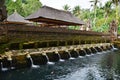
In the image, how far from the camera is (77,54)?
3653cm

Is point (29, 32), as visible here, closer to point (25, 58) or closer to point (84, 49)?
point (25, 58)

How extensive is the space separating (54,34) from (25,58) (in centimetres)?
865

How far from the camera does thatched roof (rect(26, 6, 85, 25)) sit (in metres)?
37.1

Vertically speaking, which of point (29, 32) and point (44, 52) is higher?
point (29, 32)

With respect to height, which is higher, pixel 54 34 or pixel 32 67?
pixel 54 34

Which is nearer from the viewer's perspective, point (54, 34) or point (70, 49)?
point (54, 34)

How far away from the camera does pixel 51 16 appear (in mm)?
39031

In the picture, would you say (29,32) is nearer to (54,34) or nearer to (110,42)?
(54,34)

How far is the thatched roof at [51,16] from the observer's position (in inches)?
1460

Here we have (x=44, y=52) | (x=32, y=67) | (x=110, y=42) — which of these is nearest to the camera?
(x=32, y=67)

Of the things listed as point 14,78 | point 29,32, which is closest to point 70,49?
point 29,32

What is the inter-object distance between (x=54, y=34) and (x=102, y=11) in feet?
203

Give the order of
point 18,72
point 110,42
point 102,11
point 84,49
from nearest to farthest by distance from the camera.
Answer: point 18,72
point 84,49
point 110,42
point 102,11

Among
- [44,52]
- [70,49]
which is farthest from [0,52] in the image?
[70,49]
